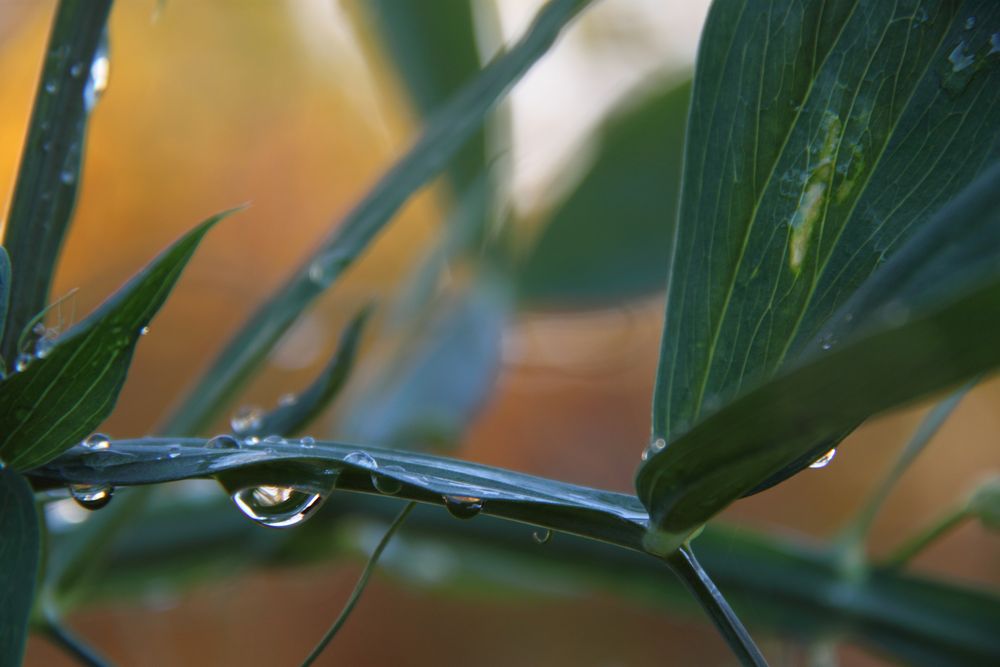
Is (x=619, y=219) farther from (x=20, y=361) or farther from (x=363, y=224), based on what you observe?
(x=20, y=361)

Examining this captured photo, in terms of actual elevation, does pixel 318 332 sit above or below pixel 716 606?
above

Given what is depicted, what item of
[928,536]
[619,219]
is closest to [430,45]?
[619,219]

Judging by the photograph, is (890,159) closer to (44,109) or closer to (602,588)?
(44,109)

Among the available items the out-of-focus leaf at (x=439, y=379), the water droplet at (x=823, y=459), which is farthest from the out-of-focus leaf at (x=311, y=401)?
the out-of-focus leaf at (x=439, y=379)

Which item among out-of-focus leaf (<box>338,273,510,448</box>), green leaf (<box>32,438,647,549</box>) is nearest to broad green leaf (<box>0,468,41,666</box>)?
green leaf (<box>32,438,647,549</box>)

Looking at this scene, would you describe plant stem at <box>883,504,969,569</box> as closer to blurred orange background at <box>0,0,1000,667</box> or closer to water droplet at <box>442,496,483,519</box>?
blurred orange background at <box>0,0,1000,667</box>

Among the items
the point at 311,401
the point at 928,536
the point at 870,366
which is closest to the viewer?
the point at 870,366

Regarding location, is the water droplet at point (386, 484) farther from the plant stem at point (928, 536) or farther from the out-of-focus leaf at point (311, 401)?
the plant stem at point (928, 536)

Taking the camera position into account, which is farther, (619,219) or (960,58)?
(619,219)
